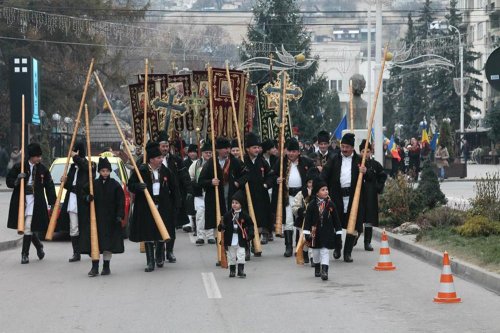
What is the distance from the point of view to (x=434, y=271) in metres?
15.0

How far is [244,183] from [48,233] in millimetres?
2911

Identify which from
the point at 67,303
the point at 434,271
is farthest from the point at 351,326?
the point at 434,271

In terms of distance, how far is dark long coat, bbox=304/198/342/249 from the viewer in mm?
14188

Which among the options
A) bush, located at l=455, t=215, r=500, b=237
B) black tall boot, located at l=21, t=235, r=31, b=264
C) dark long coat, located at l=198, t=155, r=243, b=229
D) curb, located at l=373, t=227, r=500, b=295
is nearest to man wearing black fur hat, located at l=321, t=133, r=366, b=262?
curb, located at l=373, t=227, r=500, b=295

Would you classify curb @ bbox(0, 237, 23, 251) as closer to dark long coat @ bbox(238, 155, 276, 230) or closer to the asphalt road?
the asphalt road

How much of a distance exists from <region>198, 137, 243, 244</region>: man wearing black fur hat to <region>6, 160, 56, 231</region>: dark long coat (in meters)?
2.32

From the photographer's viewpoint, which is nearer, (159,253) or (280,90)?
(159,253)

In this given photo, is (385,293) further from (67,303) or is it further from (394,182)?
(394,182)

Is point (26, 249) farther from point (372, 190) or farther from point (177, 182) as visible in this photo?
point (372, 190)

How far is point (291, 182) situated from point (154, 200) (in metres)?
2.66

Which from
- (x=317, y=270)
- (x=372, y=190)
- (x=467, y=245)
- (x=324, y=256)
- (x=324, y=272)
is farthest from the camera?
(x=372, y=190)

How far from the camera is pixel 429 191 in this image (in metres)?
21.0

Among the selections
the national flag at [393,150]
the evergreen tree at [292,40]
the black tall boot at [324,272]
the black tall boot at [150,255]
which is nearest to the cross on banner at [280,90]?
the black tall boot at [150,255]

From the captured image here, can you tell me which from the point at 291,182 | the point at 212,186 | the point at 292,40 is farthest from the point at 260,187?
the point at 292,40
